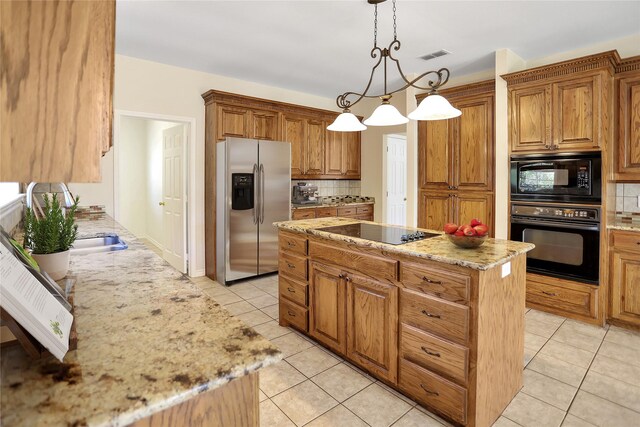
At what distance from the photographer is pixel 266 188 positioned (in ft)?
14.7

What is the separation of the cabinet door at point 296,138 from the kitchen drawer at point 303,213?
61cm

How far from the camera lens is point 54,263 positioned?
4.18 feet

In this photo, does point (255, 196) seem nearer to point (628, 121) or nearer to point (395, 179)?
point (395, 179)

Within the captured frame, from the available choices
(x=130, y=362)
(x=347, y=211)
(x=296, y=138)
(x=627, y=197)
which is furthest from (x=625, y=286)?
(x=296, y=138)

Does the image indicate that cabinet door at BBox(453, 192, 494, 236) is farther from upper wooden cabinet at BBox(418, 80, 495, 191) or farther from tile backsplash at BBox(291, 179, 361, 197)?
tile backsplash at BBox(291, 179, 361, 197)

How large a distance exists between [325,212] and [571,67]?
3.28 metres

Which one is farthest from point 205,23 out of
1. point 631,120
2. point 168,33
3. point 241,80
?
point 631,120

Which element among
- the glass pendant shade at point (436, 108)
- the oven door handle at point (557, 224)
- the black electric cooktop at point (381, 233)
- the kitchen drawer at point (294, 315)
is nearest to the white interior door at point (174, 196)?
the kitchen drawer at point (294, 315)

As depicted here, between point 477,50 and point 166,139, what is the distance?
13.9 ft

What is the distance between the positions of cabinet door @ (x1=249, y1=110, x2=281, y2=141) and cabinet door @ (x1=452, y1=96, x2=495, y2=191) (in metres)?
2.35

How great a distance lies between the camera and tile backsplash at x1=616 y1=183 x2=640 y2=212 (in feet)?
11.0

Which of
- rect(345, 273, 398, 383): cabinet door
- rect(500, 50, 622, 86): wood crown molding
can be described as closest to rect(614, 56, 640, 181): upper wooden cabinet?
rect(500, 50, 622, 86): wood crown molding

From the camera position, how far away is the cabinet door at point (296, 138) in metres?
4.98

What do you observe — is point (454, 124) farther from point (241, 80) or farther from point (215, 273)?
point (215, 273)
